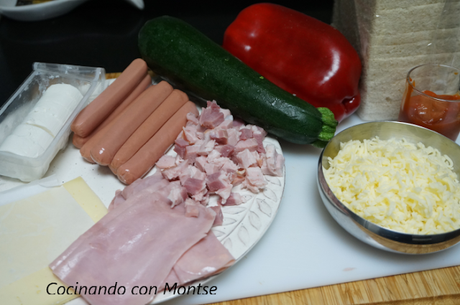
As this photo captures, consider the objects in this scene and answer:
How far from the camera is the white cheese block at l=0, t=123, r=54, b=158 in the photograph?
1387 millimetres

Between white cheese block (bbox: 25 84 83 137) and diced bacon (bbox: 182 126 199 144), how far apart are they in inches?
18.9

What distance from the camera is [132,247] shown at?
1.16m

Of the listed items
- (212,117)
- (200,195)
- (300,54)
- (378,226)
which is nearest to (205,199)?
(200,195)

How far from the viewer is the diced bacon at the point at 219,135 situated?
1449mm

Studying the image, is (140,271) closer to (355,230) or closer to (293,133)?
(355,230)

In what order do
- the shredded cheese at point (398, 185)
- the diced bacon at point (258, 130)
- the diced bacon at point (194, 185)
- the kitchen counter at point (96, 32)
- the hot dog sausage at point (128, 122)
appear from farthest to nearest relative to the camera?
the kitchen counter at point (96, 32)
the diced bacon at point (258, 130)
the hot dog sausage at point (128, 122)
the diced bacon at point (194, 185)
the shredded cheese at point (398, 185)

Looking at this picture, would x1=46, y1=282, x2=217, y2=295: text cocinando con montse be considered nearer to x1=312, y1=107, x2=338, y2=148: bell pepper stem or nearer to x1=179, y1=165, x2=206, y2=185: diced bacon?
x1=179, y1=165, x2=206, y2=185: diced bacon

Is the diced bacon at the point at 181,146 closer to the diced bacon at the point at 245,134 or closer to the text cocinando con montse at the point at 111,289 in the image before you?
the diced bacon at the point at 245,134

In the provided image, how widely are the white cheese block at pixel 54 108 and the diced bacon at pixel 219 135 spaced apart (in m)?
0.60

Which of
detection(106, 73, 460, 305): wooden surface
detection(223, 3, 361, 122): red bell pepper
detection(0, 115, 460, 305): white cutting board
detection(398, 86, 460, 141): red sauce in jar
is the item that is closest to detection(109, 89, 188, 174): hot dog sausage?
detection(0, 115, 460, 305): white cutting board

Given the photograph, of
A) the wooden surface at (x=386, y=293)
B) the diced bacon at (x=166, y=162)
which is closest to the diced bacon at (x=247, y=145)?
the diced bacon at (x=166, y=162)

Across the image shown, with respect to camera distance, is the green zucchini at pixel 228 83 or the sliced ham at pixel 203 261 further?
the green zucchini at pixel 228 83

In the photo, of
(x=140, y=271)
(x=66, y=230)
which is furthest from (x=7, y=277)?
(x=140, y=271)

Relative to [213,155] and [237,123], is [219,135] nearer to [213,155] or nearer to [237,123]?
[213,155]
